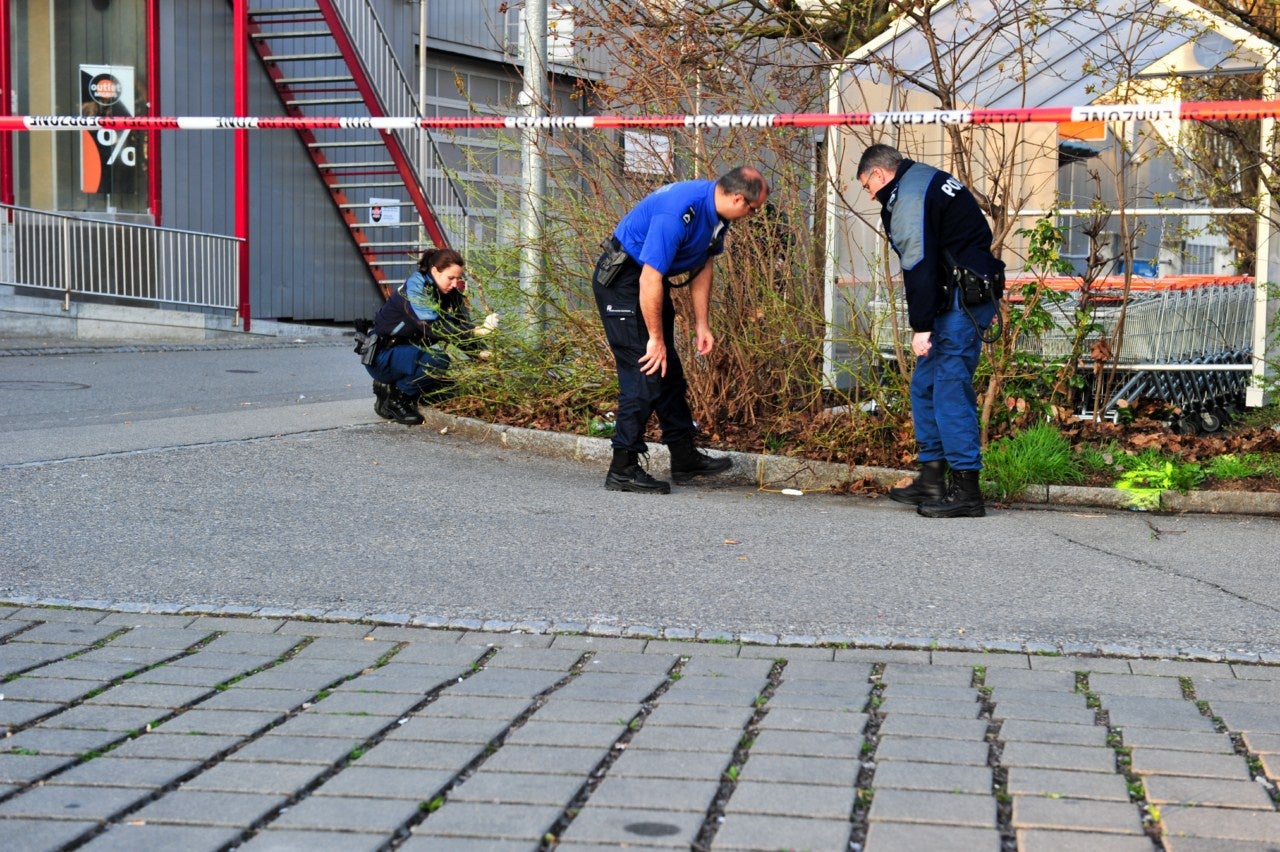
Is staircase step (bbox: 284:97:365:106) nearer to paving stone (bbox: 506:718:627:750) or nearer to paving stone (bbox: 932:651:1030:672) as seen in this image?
paving stone (bbox: 932:651:1030:672)

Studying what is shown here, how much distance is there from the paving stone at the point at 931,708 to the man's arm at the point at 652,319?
3.38m

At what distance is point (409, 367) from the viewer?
9625 millimetres

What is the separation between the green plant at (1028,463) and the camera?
25.2ft

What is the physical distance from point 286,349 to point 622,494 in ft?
36.3

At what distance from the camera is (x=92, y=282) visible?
17.8 m

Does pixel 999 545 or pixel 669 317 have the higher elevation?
pixel 669 317

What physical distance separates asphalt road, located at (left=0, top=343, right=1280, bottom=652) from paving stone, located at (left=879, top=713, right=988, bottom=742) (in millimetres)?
844

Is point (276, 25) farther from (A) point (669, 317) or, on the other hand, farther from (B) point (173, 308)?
(A) point (669, 317)

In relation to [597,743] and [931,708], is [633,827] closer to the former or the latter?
[597,743]

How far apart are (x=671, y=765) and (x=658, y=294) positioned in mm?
3886

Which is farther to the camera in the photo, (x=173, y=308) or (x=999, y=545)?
(x=173, y=308)

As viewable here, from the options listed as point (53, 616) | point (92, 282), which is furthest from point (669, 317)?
point (92, 282)

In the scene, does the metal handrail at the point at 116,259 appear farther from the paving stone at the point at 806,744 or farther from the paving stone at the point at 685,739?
the paving stone at the point at 806,744

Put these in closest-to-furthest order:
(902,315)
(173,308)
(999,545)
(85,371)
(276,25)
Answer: (999,545) < (902,315) < (85,371) < (173,308) < (276,25)
